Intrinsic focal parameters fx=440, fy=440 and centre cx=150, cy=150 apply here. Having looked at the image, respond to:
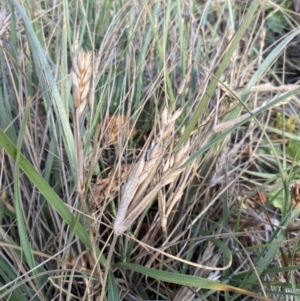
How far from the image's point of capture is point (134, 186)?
468 mm

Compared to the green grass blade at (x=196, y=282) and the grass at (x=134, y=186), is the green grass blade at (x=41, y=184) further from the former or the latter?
the green grass blade at (x=196, y=282)

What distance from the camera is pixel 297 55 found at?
1.38 m

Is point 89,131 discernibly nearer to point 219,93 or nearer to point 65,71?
point 65,71

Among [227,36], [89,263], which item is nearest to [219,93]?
[227,36]

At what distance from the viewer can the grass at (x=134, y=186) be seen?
1.97 feet

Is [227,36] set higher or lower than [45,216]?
higher

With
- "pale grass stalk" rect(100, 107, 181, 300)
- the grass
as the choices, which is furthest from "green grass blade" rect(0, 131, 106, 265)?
"pale grass stalk" rect(100, 107, 181, 300)

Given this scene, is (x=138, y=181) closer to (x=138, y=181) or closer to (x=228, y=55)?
(x=138, y=181)

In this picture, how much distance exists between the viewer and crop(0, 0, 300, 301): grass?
60 centimetres

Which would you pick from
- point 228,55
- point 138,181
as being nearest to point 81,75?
point 138,181

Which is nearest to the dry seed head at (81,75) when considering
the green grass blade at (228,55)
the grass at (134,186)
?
the grass at (134,186)

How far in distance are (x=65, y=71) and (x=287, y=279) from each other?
1.57ft

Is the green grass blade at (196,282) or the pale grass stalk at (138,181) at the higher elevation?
the pale grass stalk at (138,181)

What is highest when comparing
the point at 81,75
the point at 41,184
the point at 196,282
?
the point at 81,75
